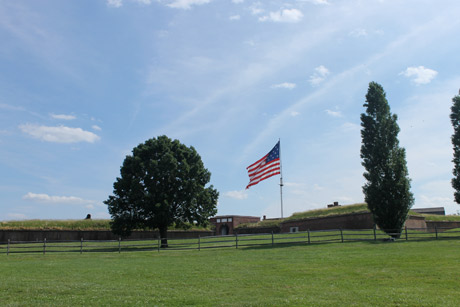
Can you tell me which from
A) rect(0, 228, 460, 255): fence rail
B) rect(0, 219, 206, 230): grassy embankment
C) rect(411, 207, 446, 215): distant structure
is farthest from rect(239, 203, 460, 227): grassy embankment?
rect(411, 207, 446, 215): distant structure

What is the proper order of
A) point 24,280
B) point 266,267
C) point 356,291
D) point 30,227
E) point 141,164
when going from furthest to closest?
1. point 30,227
2. point 141,164
3. point 266,267
4. point 24,280
5. point 356,291

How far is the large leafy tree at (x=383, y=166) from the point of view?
104 feet

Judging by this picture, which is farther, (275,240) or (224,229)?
(224,229)

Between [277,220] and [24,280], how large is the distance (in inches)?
1783

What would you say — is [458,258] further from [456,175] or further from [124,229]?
[124,229]

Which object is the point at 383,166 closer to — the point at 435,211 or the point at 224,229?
the point at 224,229

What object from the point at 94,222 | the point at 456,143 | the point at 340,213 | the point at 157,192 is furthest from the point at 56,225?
the point at 456,143

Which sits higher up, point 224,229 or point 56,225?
point 56,225

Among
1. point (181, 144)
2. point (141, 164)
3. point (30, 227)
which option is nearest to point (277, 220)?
point (181, 144)

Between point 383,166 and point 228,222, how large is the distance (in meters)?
33.0

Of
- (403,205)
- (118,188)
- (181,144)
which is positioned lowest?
(403,205)

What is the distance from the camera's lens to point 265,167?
137 feet

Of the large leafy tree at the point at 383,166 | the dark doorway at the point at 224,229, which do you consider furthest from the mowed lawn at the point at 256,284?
the dark doorway at the point at 224,229

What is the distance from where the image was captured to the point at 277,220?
183ft
